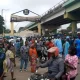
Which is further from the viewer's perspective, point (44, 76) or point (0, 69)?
point (0, 69)

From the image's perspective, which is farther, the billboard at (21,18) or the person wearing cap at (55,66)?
the billboard at (21,18)

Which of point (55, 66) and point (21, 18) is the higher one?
point (21, 18)

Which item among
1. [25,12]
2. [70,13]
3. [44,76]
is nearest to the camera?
[44,76]

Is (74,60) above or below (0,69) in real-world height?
above

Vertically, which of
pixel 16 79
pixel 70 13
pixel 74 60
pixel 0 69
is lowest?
pixel 16 79

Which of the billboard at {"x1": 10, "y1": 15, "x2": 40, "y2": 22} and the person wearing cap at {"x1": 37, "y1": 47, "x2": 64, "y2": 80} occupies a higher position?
the billboard at {"x1": 10, "y1": 15, "x2": 40, "y2": 22}

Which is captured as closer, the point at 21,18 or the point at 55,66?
the point at 55,66

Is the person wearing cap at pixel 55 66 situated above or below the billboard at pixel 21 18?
below

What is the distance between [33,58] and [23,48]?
0.78 metres

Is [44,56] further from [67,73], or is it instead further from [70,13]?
[70,13]

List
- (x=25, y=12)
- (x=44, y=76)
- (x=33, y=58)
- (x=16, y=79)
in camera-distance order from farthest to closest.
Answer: (x=25, y=12) < (x=33, y=58) < (x=16, y=79) < (x=44, y=76)

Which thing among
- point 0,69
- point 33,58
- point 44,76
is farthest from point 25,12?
point 44,76

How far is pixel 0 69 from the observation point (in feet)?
30.1

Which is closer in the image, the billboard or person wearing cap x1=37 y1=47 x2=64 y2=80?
person wearing cap x1=37 y1=47 x2=64 y2=80
